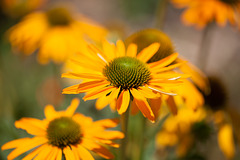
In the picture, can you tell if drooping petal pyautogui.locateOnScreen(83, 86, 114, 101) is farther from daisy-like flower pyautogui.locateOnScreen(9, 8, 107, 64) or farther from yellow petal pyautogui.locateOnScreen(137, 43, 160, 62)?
daisy-like flower pyautogui.locateOnScreen(9, 8, 107, 64)

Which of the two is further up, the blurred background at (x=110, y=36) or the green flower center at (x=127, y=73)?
the blurred background at (x=110, y=36)

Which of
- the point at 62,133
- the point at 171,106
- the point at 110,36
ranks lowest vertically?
the point at 171,106

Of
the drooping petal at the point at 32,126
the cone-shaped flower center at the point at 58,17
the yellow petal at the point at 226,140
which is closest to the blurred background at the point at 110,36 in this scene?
the yellow petal at the point at 226,140

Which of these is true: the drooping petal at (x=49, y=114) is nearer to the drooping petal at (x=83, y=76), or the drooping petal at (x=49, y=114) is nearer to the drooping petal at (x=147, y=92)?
the drooping petal at (x=83, y=76)

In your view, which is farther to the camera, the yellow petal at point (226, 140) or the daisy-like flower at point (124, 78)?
the yellow petal at point (226, 140)

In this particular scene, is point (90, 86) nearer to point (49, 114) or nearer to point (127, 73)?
point (127, 73)

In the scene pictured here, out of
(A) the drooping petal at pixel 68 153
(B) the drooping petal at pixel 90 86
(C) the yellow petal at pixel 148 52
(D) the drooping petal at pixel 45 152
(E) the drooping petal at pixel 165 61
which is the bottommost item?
(A) the drooping petal at pixel 68 153

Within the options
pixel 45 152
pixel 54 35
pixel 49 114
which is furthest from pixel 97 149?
pixel 54 35
